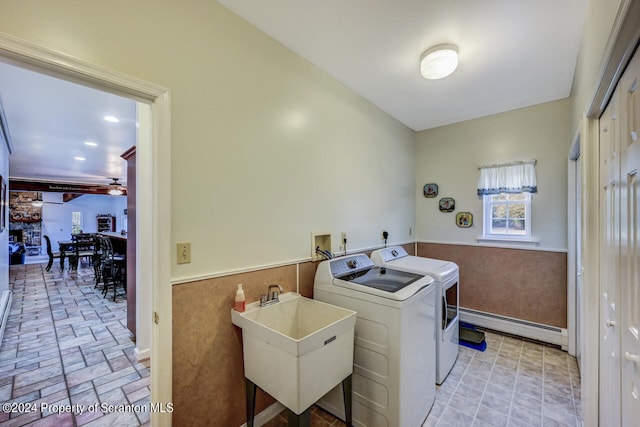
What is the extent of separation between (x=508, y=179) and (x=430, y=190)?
3.00 ft

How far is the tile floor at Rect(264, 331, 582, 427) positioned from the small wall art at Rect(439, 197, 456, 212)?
170cm

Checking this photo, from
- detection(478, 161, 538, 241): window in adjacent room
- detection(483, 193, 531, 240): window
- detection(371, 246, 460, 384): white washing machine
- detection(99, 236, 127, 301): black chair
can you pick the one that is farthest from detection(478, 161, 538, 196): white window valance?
detection(99, 236, 127, 301): black chair

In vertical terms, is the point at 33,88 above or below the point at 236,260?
above

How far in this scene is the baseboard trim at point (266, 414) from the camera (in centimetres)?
179

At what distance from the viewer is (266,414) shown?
→ 6.07ft

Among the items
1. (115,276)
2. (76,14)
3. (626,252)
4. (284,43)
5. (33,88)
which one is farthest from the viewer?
(115,276)

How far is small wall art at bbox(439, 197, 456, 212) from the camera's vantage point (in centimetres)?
354

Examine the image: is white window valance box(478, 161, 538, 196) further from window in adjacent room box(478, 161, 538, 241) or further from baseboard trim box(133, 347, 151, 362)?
baseboard trim box(133, 347, 151, 362)

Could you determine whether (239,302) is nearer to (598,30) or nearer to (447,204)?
(598,30)

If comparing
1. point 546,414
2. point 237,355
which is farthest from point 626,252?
point 237,355

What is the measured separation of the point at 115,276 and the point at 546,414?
5.63 meters

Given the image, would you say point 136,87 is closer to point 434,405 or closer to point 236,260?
point 236,260

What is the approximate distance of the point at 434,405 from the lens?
2.01 metres

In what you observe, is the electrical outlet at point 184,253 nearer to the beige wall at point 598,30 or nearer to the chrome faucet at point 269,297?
the chrome faucet at point 269,297
